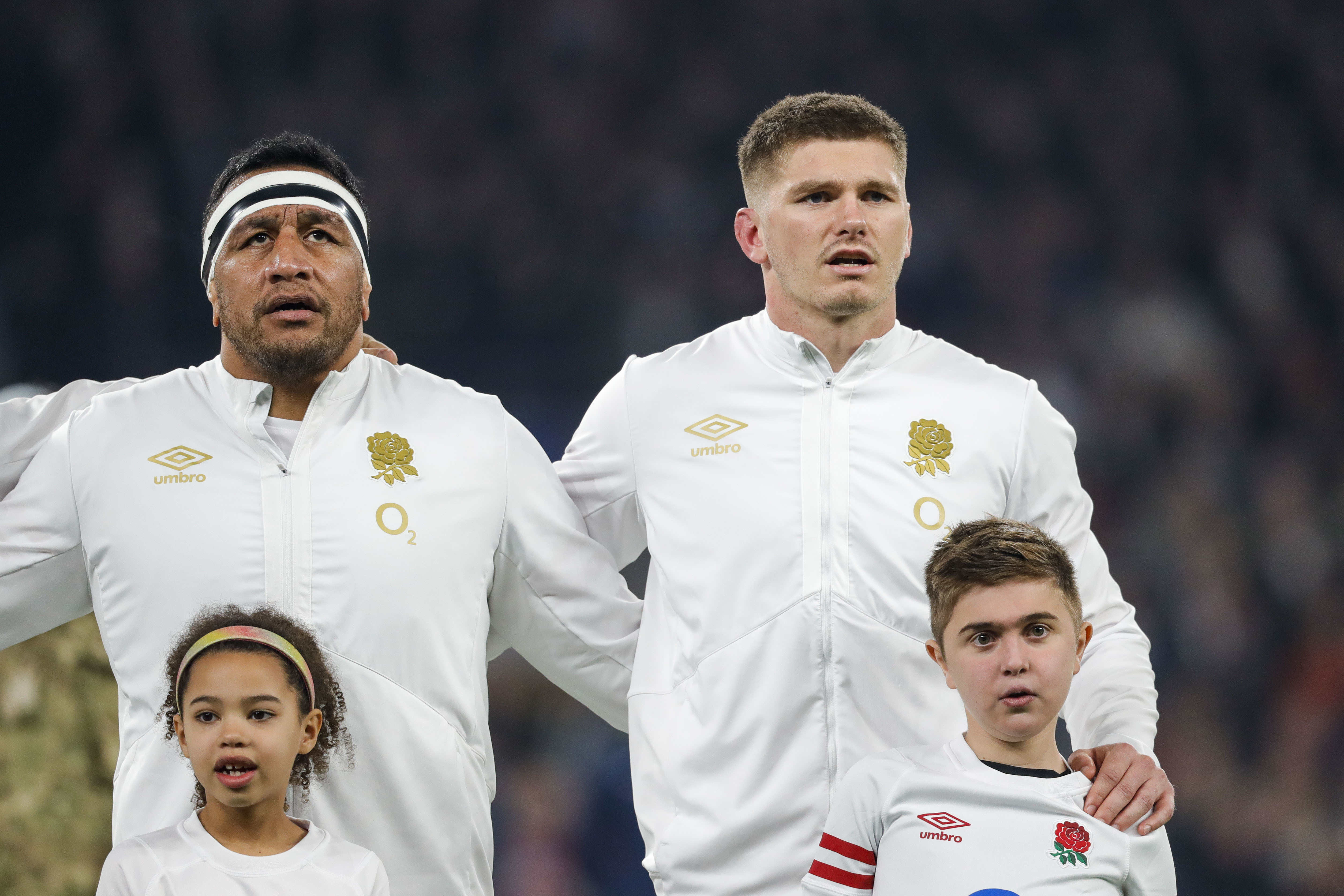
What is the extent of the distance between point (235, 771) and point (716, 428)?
1050mm

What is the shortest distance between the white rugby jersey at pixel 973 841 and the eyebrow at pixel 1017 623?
0.20m

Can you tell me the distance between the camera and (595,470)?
274 centimetres

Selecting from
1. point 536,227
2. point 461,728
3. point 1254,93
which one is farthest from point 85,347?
point 1254,93

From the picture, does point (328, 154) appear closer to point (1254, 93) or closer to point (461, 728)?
point (461, 728)

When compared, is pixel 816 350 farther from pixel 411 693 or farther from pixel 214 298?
pixel 214 298

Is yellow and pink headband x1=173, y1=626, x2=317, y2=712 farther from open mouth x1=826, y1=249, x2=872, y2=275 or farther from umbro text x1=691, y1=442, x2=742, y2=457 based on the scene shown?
open mouth x1=826, y1=249, x2=872, y2=275

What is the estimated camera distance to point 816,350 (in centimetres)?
264

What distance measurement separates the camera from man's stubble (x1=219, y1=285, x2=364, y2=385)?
2520mm

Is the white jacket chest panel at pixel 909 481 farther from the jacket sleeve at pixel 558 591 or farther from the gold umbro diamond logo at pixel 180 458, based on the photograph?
the gold umbro diamond logo at pixel 180 458

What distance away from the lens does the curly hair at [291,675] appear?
7.39 ft

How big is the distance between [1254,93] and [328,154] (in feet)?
16.9

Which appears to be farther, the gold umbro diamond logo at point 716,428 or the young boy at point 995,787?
the gold umbro diamond logo at point 716,428

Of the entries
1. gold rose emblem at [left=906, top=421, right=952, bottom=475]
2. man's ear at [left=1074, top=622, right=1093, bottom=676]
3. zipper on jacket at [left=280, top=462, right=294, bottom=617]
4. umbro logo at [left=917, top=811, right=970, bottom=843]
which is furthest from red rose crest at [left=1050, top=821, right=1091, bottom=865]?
zipper on jacket at [left=280, top=462, right=294, bottom=617]

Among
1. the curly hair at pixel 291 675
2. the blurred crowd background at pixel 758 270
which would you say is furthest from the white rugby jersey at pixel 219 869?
the blurred crowd background at pixel 758 270
